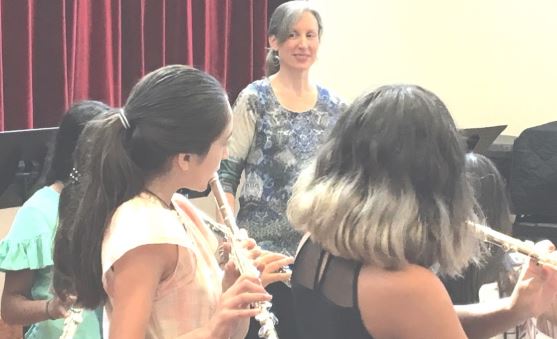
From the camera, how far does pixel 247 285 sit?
1222 mm

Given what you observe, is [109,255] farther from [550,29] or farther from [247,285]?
[550,29]

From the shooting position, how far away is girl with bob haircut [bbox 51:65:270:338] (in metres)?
1.21

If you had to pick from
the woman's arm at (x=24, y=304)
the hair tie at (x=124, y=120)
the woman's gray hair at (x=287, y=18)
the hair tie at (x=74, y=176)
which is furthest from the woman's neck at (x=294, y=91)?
the hair tie at (x=124, y=120)

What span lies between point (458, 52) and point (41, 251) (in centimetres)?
279

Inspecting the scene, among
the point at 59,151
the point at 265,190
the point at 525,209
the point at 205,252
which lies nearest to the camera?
the point at 205,252

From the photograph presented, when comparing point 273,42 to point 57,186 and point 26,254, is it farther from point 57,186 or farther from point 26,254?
point 26,254

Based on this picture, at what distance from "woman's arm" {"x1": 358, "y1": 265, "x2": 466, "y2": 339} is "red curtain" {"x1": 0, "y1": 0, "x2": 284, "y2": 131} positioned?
1993 millimetres

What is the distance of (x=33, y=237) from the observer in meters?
1.71

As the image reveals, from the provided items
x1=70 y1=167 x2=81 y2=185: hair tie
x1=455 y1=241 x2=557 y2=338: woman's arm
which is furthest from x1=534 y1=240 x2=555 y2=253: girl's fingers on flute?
x1=70 y1=167 x2=81 y2=185: hair tie

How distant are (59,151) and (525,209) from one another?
2097 mm

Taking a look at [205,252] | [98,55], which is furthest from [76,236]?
[98,55]

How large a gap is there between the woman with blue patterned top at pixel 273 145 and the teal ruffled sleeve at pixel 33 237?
60cm

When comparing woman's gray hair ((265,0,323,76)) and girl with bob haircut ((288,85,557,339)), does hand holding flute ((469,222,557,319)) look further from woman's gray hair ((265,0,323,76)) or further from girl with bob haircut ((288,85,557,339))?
woman's gray hair ((265,0,323,76))

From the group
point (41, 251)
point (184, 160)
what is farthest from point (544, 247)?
point (41, 251)
